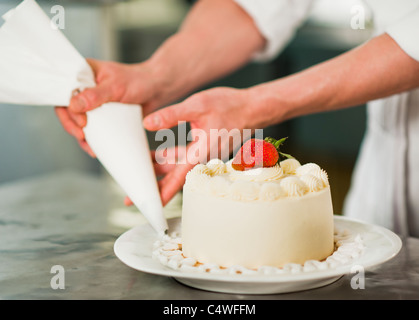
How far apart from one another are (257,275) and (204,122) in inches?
16.2

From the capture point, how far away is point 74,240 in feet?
3.64

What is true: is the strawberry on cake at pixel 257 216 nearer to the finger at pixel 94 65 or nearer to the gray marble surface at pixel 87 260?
the gray marble surface at pixel 87 260

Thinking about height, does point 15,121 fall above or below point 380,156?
above

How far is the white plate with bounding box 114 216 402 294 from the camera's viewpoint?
72 centimetres

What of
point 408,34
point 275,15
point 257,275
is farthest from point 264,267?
point 275,15

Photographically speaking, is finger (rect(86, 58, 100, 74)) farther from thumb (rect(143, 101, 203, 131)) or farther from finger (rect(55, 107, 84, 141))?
thumb (rect(143, 101, 203, 131))

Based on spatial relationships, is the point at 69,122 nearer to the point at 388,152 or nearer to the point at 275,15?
the point at 275,15

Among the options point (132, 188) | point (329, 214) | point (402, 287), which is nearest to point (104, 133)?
point (132, 188)

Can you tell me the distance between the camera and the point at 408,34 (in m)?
1.00

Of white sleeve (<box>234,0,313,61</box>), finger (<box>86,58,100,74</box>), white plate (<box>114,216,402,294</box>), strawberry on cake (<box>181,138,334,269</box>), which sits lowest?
white plate (<box>114,216,402,294</box>)

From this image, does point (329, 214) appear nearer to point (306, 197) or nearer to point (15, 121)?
point (306, 197)

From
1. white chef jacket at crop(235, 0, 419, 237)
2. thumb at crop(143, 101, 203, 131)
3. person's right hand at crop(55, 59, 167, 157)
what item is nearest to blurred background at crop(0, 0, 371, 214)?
white chef jacket at crop(235, 0, 419, 237)

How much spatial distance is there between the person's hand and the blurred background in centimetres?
183

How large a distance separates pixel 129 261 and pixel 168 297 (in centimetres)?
8
